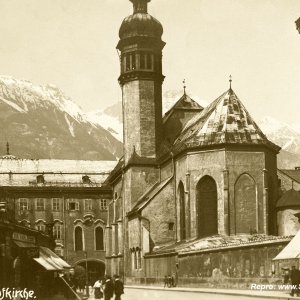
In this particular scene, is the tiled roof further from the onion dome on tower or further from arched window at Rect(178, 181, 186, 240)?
the onion dome on tower

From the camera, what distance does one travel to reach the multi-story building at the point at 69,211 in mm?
86875

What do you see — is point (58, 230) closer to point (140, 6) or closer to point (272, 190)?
point (140, 6)

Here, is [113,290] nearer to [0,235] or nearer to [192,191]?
[0,235]

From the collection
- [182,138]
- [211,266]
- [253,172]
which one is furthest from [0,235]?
[182,138]

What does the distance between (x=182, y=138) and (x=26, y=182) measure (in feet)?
101

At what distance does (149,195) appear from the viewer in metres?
66.2

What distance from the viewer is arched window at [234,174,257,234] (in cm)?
5691

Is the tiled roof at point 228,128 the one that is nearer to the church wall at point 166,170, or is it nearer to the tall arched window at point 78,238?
the church wall at point 166,170

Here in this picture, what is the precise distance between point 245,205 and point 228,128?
19.5ft

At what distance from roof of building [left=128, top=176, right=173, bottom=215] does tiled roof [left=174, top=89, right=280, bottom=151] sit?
4512mm

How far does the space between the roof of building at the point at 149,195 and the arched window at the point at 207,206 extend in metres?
5.29

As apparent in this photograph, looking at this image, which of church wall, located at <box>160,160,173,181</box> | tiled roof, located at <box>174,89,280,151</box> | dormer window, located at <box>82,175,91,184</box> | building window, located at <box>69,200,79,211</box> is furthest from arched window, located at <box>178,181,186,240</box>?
dormer window, located at <box>82,175,91,184</box>

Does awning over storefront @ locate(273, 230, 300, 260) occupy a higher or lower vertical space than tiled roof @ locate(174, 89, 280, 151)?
lower

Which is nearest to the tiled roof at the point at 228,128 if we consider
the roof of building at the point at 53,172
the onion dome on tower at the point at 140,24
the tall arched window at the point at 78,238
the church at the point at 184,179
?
the church at the point at 184,179
